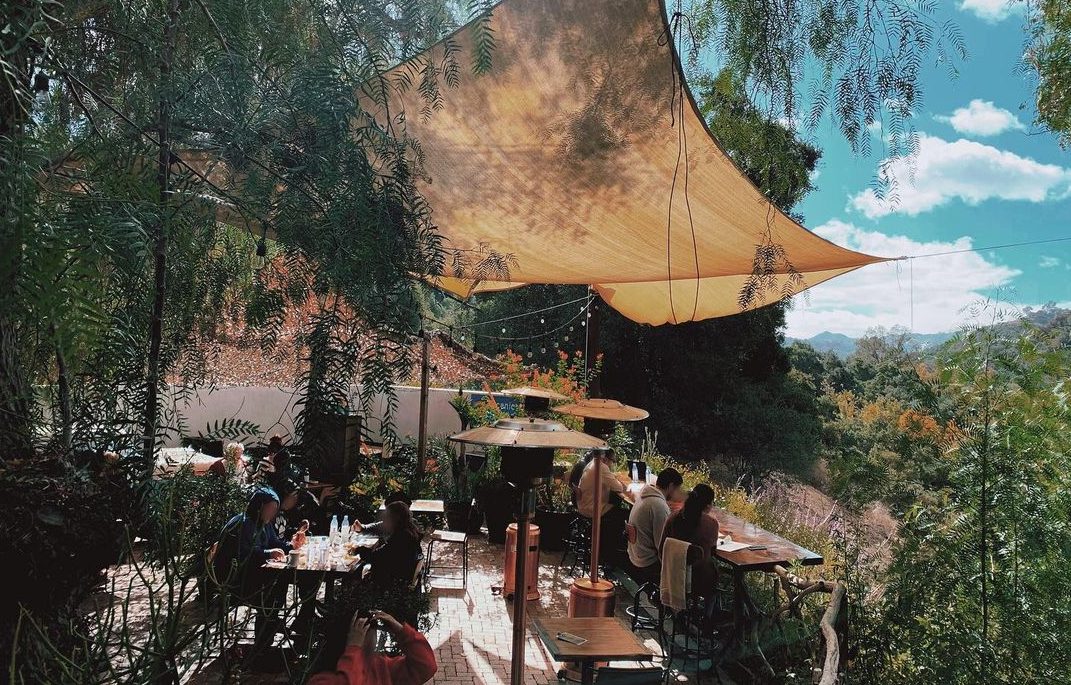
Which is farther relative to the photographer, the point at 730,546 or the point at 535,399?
the point at 535,399

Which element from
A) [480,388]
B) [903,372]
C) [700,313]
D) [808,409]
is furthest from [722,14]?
[808,409]

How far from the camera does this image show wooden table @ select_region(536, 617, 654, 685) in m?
3.50

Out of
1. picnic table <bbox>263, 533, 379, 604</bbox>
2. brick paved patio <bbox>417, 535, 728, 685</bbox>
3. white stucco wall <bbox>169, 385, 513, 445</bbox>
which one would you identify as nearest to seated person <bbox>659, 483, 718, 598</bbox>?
brick paved patio <bbox>417, 535, 728, 685</bbox>

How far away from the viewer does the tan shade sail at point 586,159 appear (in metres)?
2.93

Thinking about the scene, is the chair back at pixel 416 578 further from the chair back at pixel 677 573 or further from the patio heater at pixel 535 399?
the patio heater at pixel 535 399

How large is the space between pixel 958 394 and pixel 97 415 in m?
3.21

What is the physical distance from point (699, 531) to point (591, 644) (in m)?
1.40

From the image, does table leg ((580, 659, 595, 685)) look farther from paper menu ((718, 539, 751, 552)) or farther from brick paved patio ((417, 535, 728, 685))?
paper menu ((718, 539, 751, 552))

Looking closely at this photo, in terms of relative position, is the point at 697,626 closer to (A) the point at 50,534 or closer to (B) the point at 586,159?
(B) the point at 586,159

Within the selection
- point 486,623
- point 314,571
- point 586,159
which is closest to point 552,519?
point 486,623

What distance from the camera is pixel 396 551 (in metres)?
4.55

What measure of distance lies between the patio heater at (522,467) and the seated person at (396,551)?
4.57ft

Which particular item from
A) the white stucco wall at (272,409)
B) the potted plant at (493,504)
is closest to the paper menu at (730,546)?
the potted plant at (493,504)

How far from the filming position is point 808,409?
16750 mm
